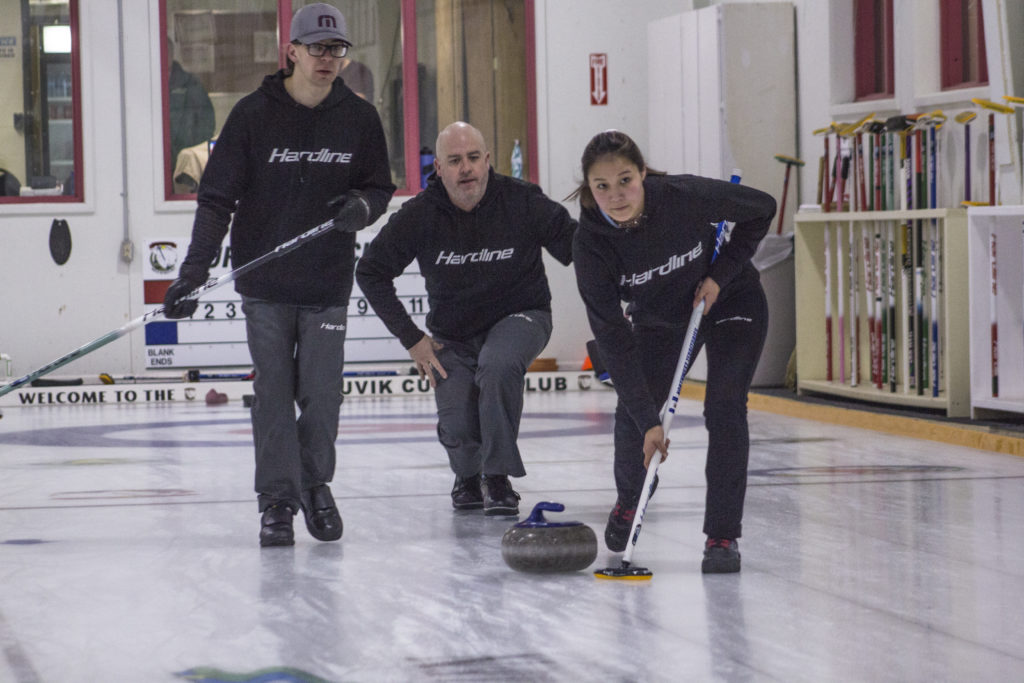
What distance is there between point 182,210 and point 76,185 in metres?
0.71

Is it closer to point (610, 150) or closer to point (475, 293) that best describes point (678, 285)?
point (610, 150)

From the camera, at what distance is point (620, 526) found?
341 centimetres

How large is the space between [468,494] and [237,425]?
9.77 feet

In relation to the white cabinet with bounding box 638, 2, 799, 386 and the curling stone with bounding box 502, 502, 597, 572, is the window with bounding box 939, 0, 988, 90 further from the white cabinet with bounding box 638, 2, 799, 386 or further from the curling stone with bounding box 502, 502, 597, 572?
the curling stone with bounding box 502, 502, 597, 572

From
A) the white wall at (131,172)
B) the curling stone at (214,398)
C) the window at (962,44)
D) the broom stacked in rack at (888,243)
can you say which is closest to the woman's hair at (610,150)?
the broom stacked in rack at (888,243)

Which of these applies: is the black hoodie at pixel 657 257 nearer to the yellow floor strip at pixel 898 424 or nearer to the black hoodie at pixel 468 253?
the black hoodie at pixel 468 253

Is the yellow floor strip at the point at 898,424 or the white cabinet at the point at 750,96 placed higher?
the white cabinet at the point at 750,96

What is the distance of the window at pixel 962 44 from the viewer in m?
6.08

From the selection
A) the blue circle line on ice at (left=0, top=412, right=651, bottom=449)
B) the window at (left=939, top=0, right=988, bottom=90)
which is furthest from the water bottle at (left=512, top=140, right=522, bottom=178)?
the window at (left=939, top=0, right=988, bottom=90)

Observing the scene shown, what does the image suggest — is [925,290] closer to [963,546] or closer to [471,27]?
[963,546]

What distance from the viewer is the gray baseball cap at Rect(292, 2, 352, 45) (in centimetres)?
352

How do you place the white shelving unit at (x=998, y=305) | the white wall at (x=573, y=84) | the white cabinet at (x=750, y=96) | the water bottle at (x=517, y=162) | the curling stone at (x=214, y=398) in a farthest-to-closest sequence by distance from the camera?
the white wall at (x=573, y=84) < the water bottle at (x=517, y=162) < the curling stone at (x=214, y=398) < the white cabinet at (x=750, y=96) < the white shelving unit at (x=998, y=305)

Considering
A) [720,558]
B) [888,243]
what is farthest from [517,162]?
[720,558]

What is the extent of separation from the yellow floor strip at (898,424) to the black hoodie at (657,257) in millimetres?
2336
